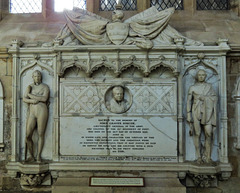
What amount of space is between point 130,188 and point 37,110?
220cm

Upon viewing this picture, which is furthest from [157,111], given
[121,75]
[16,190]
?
[16,190]

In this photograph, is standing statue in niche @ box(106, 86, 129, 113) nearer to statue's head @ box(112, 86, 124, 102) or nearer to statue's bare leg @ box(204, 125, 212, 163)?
statue's head @ box(112, 86, 124, 102)

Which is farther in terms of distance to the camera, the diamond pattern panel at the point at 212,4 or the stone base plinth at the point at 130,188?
the diamond pattern panel at the point at 212,4

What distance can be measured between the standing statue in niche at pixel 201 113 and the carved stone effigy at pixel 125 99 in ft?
0.12

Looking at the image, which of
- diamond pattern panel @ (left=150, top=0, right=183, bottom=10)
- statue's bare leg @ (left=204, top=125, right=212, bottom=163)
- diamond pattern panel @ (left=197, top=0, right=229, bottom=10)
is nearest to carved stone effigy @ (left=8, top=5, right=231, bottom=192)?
statue's bare leg @ (left=204, top=125, right=212, bottom=163)

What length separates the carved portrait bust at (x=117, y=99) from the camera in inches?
209

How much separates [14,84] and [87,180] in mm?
2302

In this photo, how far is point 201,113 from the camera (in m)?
5.15

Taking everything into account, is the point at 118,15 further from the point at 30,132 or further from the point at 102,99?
the point at 30,132

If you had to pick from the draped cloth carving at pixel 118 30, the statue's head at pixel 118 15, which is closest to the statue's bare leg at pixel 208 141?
the draped cloth carving at pixel 118 30

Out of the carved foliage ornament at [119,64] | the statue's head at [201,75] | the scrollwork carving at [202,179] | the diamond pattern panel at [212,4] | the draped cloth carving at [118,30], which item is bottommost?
the scrollwork carving at [202,179]

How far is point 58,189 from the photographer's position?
480 cm

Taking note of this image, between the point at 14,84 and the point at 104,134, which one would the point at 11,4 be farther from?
the point at 104,134

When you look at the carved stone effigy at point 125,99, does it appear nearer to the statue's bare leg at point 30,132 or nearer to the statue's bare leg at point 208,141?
the statue's bare leg at point 208,141
